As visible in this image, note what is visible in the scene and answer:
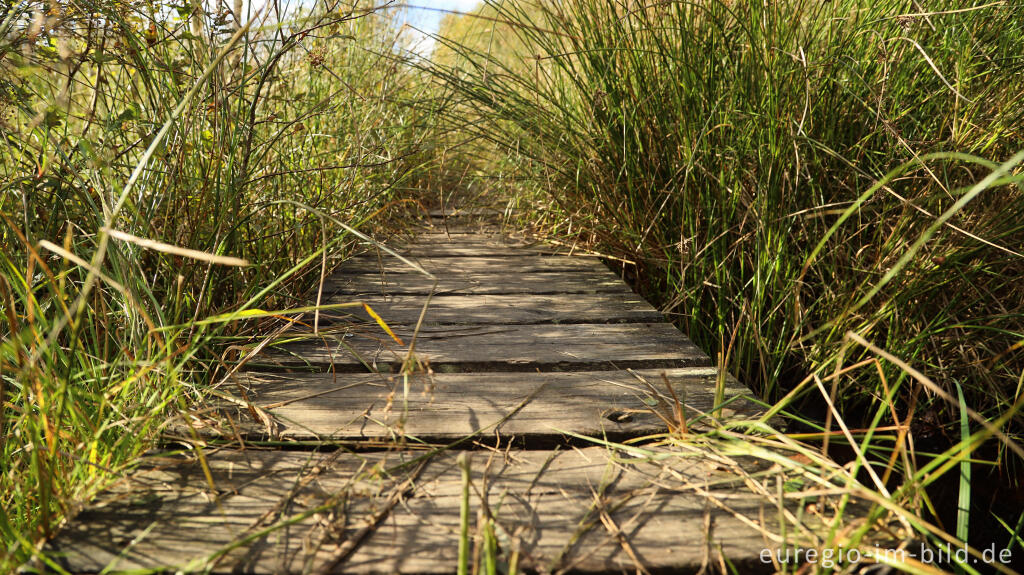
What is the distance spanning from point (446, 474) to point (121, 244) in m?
0.74

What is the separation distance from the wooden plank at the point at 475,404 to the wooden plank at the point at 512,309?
389 millimetres

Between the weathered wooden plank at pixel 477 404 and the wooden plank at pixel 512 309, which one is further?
the wooden plank at pixel 512 309

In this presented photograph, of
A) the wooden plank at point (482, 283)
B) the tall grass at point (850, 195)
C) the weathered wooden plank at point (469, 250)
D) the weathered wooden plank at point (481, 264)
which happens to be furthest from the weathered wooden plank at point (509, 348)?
the weathered wooden plank at point (469, 250)

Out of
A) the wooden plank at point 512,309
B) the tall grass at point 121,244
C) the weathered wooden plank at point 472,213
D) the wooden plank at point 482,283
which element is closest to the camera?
the tall grass at point 121,244

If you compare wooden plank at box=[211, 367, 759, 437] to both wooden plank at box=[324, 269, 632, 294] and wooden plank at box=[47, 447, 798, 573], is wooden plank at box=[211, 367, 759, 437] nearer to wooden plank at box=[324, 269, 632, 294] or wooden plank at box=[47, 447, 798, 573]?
wooden plank at box=[47, 447, 798, 573]

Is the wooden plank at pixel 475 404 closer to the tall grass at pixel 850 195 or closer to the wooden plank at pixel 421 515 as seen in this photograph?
the wooden plank at pixel 421 515

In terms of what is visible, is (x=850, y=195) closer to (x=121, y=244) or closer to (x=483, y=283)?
(x=483, y=283)

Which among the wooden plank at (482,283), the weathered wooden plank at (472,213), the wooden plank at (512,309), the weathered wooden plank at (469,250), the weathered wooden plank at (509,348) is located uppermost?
the weathered wooden plank at (472,213)

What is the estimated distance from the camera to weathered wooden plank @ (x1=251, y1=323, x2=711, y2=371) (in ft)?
4.68

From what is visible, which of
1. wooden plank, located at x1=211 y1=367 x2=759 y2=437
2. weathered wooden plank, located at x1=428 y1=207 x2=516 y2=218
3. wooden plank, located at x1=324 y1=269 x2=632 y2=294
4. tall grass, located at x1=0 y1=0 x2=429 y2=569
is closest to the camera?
tall grass, located at x1=0 y1=0 x2=429 y2=569

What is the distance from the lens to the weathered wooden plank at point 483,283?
81.7 inches

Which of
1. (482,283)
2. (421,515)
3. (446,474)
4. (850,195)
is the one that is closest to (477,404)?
(446,474)

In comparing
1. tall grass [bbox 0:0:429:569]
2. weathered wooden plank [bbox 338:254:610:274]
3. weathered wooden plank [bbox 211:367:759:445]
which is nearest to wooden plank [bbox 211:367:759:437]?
weathered wooden plank [bbox 211:367:759:445]

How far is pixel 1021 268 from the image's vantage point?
5.11 feet
